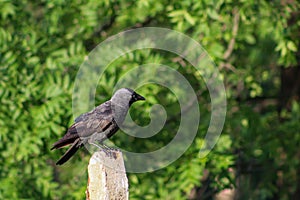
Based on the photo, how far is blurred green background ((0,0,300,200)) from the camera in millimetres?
7457

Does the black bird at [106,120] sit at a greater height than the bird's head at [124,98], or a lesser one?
lesser

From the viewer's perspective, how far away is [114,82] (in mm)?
7488

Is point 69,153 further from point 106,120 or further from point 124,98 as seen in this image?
point 124,98

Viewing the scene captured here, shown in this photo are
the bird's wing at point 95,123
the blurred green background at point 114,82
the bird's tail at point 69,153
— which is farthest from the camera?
the blurred green background at point 114,82

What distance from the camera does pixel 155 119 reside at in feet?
27.1

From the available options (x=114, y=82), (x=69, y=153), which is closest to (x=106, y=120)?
(x=69, y=153)

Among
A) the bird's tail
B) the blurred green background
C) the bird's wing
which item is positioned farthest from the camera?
the blurred green background

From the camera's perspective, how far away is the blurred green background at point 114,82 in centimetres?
746

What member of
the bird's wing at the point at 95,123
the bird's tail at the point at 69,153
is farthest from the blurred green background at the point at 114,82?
the bird's tail at the point at 69,153

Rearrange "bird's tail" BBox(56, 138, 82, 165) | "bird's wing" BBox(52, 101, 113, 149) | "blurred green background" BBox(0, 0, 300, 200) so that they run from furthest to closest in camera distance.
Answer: "blurred green background" BBox(0, 0, 300, 200), "bird's wing" BBox(52, 101, 113, 149), "bird's tail" BBox(56, 138, 82, 165)

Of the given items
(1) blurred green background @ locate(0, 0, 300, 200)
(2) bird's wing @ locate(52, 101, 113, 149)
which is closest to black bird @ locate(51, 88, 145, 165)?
(2) bird's wing @ locate(52, 101, 113, 149)

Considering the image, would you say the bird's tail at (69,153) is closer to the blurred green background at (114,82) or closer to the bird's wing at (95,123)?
the bird's wing at (95,123)

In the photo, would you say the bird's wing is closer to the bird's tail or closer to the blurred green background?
the bird's tail

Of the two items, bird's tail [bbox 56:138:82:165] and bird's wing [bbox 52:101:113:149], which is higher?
bird's wing [bbox 52:101:113:149]
